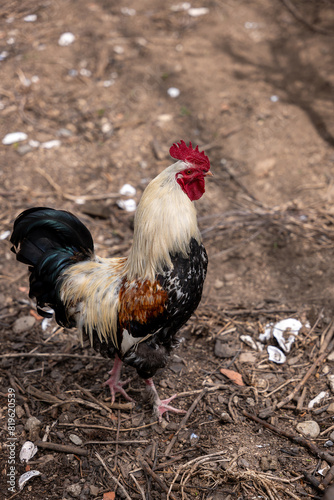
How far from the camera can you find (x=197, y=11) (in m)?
9.04

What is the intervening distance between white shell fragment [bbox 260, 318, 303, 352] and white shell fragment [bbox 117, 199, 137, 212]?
2.31 metres

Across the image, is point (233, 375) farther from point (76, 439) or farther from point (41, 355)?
point (41, 355)

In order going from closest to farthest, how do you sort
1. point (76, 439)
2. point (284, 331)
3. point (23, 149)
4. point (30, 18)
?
point (76, 439)
point (284, 331)
point (23, 149)
point (30, 18)

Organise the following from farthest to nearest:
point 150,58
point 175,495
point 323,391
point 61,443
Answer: point 150,58 < point 323,391 < point 61,443 < point 175,495

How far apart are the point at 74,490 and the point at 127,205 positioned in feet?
11.2

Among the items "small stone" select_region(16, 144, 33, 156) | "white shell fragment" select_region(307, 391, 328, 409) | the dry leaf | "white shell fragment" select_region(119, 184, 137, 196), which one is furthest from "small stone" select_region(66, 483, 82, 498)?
"small stone" select_region(16, 144, 33, 156)

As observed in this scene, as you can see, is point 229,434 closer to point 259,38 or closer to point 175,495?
point 175,495

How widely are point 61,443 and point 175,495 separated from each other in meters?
0.95

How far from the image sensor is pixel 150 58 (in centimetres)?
786

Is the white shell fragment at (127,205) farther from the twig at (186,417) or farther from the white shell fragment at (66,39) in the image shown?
the white shell fragment at (66,39)

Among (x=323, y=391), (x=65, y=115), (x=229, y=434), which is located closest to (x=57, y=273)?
(x=229, y=434)

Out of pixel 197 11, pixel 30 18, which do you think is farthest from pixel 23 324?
pixel 197 11

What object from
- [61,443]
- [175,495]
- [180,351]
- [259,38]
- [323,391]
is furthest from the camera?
[259,38]

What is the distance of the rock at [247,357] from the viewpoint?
13.2 ft
